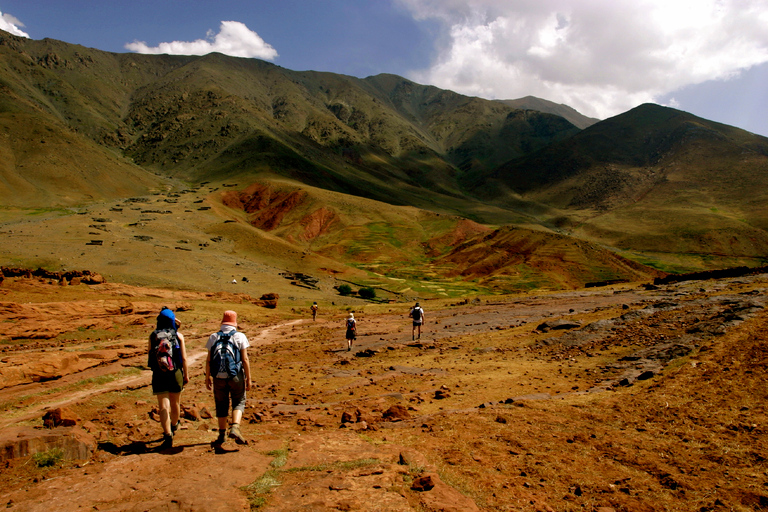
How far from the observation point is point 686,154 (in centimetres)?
17788

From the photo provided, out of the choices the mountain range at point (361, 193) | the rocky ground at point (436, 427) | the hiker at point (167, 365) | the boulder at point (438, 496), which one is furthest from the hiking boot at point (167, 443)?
the mountain range at point (361, 193)

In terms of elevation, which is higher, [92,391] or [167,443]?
[167,443]

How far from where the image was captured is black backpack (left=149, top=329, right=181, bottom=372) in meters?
7.39

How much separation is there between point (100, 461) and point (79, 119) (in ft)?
677

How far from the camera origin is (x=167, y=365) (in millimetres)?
7434

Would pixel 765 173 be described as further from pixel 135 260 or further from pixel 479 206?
pixel 135 260

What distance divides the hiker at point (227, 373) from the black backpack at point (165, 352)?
2.41 feet

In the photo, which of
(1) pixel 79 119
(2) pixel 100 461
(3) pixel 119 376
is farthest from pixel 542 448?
(1) pixel 79 119

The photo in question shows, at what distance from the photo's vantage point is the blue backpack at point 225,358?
23.6 ft

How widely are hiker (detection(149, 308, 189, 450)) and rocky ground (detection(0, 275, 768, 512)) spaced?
629mm

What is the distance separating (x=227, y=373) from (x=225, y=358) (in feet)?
0.86

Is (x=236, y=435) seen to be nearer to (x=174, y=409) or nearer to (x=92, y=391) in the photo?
(x=174, y=409)

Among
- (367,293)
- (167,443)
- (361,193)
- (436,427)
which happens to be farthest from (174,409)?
(361,193)

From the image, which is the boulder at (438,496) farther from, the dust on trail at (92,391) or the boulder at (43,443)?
the dust on trail at (92,391)
